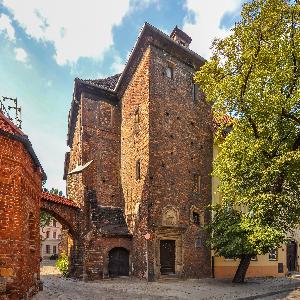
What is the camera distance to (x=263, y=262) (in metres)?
22.3

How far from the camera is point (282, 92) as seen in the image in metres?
15.2

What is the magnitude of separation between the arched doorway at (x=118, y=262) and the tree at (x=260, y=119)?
18.3 ft

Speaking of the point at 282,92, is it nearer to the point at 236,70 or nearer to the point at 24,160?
the point at 236,70

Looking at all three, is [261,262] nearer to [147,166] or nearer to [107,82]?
[147,166]

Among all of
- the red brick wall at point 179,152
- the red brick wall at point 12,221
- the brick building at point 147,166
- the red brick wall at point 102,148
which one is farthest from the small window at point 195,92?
the red brick wall at point 12,221

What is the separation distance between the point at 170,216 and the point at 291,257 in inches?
523

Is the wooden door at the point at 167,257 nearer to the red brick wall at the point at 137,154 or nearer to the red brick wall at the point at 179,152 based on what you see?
the red brick wall at the point at 179,152

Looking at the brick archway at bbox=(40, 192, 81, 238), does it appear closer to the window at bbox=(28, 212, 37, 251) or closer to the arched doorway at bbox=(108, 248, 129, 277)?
the arched doorway at bbox=(108, 248, 129, 277)

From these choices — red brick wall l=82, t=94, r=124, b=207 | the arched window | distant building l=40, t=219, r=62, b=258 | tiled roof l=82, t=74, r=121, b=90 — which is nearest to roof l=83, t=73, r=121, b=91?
tiled roof l=82, t=74, r=121, b=90

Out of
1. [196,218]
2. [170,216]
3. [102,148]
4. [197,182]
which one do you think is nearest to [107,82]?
[102,148]

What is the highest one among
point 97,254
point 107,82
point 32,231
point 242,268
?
point 107,82

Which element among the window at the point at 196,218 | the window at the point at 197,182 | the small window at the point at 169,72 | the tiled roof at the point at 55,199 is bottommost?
the window at the point at 196,218

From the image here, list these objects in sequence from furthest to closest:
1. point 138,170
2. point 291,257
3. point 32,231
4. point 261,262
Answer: point 291,257, point 261,262, point 138,170, point 32,231

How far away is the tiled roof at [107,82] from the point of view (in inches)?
880
